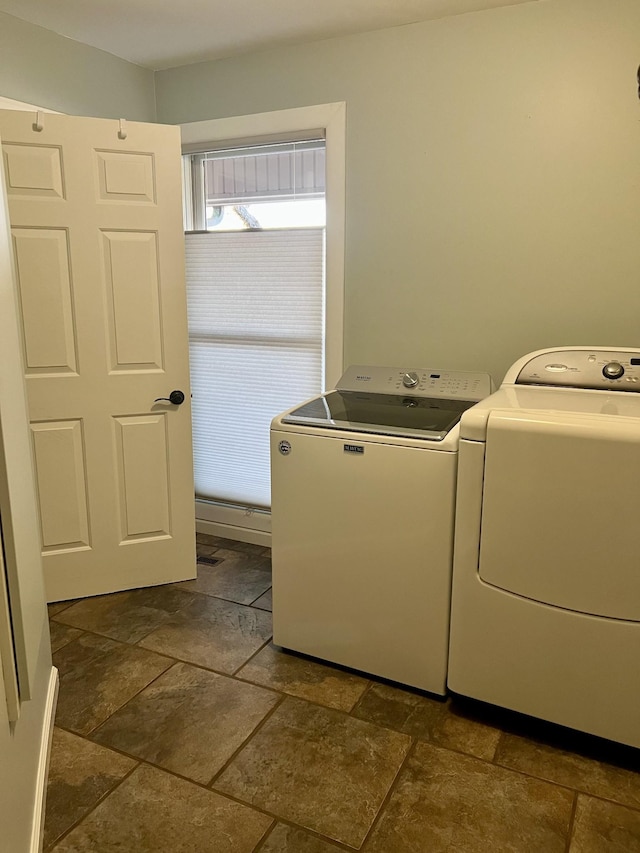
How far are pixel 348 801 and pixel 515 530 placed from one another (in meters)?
0.85

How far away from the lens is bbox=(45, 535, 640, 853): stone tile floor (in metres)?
1.52

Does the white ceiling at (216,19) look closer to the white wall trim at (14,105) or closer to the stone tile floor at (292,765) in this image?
the white wall trim at (14,105)

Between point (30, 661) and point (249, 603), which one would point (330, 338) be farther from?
point (30, 661)

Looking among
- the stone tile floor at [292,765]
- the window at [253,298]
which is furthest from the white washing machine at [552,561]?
the window at [253,298]

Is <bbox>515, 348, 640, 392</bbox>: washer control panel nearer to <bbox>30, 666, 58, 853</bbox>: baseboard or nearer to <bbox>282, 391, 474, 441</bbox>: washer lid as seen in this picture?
<bbox>282, 391, 474, 441</bbox>: washer lid

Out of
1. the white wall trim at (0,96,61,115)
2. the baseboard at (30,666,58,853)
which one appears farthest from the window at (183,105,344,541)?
the baseboard at (30,666,58,853)

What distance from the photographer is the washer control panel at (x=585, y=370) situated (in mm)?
2037

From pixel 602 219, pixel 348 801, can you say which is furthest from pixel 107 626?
pixel 602 219

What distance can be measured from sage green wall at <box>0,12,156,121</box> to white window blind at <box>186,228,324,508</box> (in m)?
0.67

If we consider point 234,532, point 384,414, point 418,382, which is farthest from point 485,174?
point 234,532

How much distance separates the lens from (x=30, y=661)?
152cm

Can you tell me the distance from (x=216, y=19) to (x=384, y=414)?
1664mm

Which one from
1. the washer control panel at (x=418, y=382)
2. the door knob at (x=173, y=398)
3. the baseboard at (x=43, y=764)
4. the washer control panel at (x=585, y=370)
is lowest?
the baseboard at (x=43, y=764)

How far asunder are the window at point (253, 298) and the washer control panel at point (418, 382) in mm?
235
